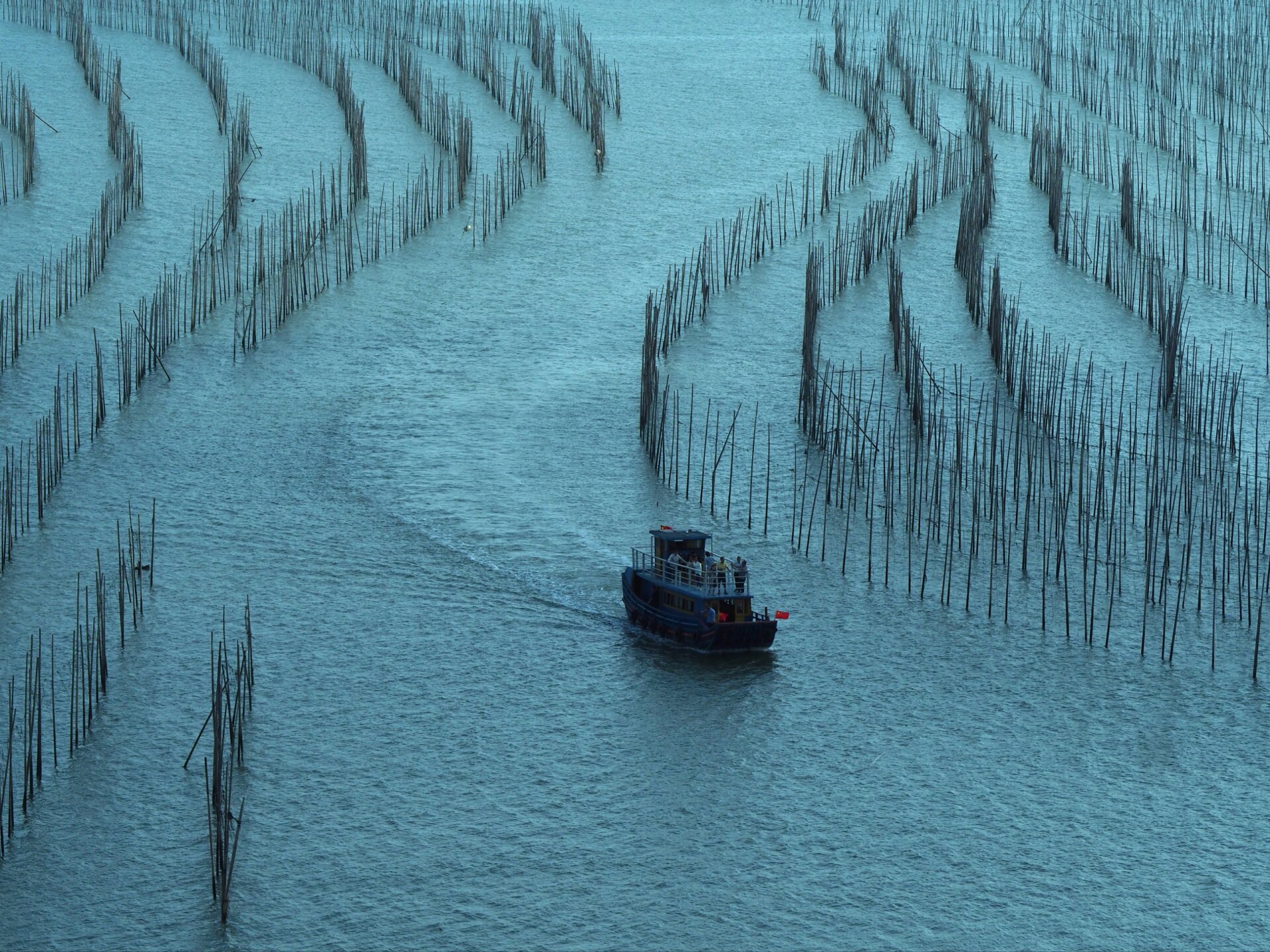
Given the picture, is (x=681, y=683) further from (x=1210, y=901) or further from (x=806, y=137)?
(x=806, y=137)

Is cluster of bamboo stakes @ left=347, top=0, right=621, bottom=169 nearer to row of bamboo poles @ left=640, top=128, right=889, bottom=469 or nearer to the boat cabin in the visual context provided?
row of bamboo poles @ left=640, top=128, right=889, bottom=469

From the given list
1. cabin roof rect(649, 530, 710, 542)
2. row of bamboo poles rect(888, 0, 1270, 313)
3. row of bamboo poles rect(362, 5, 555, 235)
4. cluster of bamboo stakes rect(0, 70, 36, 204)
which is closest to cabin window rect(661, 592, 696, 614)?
cabin roof rect(649, 530, 710, 542)

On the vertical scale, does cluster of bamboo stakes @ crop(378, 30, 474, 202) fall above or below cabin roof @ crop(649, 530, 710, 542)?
above

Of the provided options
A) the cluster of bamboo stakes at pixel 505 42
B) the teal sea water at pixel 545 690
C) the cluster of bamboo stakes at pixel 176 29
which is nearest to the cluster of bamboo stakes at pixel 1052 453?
the teal sea water at pixel 545 690

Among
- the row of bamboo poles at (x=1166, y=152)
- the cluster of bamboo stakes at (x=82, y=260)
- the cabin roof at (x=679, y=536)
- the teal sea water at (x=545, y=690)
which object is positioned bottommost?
the teal sea water at (x=545, y=690)

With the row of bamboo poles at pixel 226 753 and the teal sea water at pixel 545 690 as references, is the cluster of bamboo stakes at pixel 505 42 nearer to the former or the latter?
the teal sea water at pixel 545 690

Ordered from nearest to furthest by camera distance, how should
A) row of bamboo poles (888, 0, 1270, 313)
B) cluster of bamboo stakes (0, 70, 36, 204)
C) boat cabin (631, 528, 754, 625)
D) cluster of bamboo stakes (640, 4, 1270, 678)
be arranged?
boat cabin (631, 528, 754, 625)
cluster of bamboo stakes (640, 4, 1270, 678)
row of bamboo poles (888, 0, 1270, 313)
cluster of bamboo stakes (0, 70, 36, 204)

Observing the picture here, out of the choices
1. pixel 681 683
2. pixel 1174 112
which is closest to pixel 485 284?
pixel 681 683
